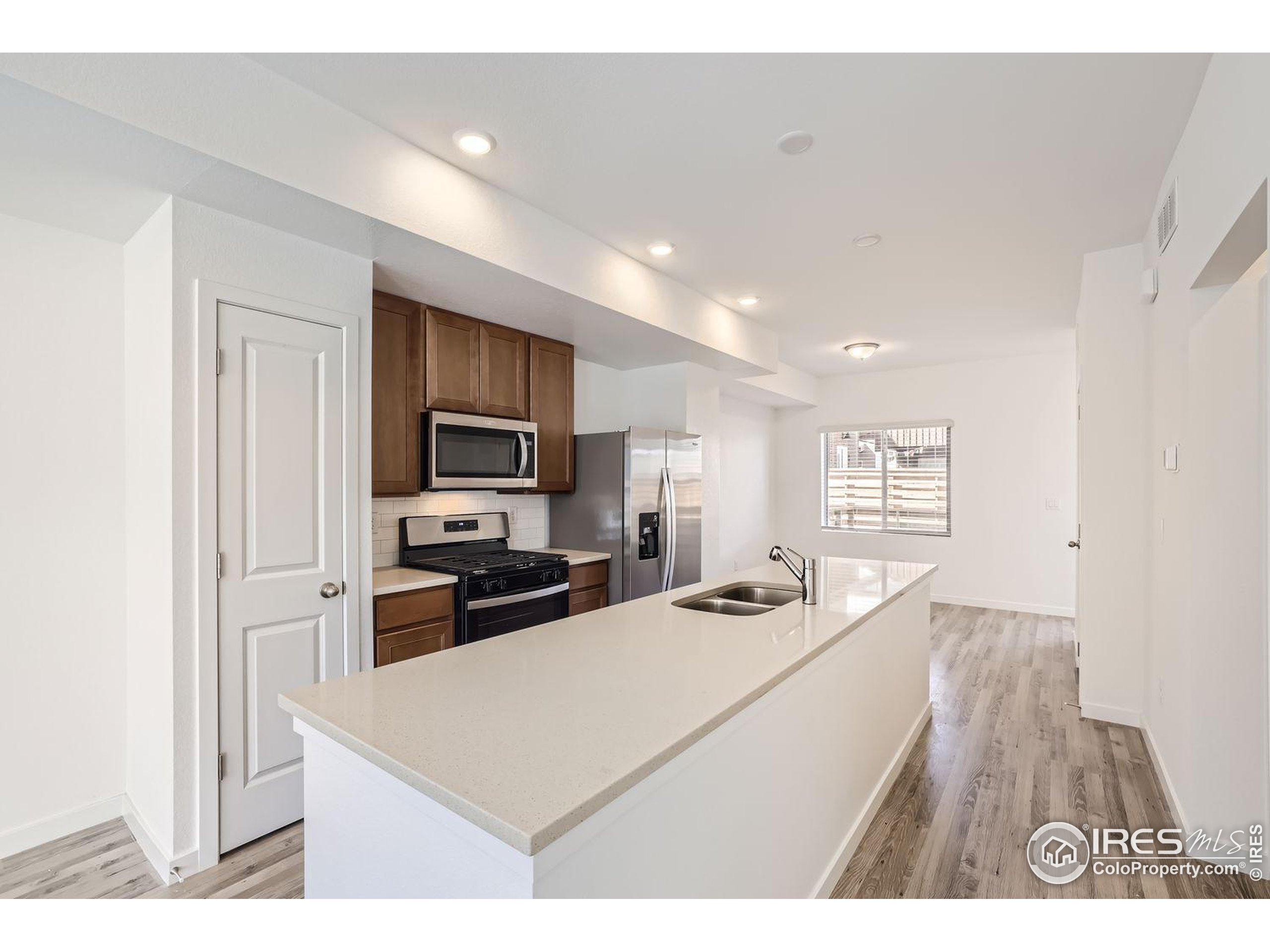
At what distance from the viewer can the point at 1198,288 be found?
2.14 m

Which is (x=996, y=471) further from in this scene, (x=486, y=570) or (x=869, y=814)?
(x=486, y=570)

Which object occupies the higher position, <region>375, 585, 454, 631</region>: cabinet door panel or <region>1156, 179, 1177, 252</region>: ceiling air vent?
<region>1156, 179, 1177, 252</region>: ceiling air vent

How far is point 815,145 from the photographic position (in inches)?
90.5

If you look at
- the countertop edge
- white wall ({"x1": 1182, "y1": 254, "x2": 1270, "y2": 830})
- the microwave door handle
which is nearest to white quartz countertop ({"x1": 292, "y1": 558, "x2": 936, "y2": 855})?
the countertop edge

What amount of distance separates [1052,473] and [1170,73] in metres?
4.71

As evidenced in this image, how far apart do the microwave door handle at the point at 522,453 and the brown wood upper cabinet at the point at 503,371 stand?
4.2 inches

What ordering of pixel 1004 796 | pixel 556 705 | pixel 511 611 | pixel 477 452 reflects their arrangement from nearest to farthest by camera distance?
pixel 556 705 → pixel 1004 796 → pixel 511 611 → pixel 477 452

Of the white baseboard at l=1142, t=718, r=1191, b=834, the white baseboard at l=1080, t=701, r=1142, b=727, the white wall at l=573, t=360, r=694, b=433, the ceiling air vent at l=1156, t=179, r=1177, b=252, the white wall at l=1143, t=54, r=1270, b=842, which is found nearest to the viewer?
the white wall at l=1143, t=54, r=1270, b=842

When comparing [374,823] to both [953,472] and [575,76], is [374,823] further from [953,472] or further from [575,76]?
[953,472]

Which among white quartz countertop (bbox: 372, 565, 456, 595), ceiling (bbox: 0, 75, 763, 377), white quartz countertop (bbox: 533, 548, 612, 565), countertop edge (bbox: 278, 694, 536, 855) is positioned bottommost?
white quartz countertop (bbox: 533, 548, 612, 565)

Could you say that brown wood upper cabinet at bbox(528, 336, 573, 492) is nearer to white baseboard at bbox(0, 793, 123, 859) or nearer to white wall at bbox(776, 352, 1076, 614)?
white baseboard at bbox(0, 793, 123, 859)

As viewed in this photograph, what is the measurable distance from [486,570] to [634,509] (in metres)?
1.19

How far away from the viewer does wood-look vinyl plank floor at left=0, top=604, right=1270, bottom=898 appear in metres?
1.96

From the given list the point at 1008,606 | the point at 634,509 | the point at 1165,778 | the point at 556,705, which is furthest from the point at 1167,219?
the point at 1008,606
